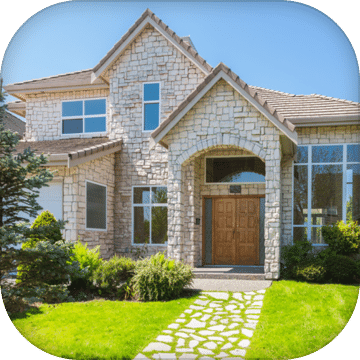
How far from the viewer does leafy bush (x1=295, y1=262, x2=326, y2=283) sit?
34.1 feet

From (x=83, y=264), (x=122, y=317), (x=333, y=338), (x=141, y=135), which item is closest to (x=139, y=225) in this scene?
(x=141, y=135)

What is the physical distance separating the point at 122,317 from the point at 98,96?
8586 mm

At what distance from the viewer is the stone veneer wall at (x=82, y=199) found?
1168 centimetres

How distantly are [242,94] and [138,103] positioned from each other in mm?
4389

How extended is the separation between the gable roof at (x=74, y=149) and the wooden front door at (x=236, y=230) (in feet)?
11.9

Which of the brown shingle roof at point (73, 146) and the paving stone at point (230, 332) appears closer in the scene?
the paving stone at point (230, 332)

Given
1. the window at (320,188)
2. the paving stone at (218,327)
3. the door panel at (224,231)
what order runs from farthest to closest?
the door panel at (224,231), the window at (320,188), the paving stone at (218,327)

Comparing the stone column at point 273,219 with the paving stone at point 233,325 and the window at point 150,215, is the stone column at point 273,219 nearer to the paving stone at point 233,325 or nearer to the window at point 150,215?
the paving stone at point 233,325

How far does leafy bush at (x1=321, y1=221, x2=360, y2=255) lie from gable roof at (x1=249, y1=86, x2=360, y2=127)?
269 centimetres

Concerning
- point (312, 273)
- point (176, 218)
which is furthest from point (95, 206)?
Result: point (312, 273)

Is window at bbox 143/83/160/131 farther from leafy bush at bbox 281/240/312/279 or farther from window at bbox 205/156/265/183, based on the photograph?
leafy bush at bbox 281/240/312/279

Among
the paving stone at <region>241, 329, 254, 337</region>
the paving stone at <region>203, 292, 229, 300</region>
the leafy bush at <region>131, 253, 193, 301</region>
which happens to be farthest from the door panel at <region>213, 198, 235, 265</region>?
the paving stone at <region>241, 329, 254, 337</region>

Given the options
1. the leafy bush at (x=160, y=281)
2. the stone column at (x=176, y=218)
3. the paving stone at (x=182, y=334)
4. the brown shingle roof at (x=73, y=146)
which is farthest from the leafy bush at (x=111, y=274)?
the brown shingle roof at (x=73, y=146)

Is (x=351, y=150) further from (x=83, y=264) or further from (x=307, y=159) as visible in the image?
(x=83, y=264)
